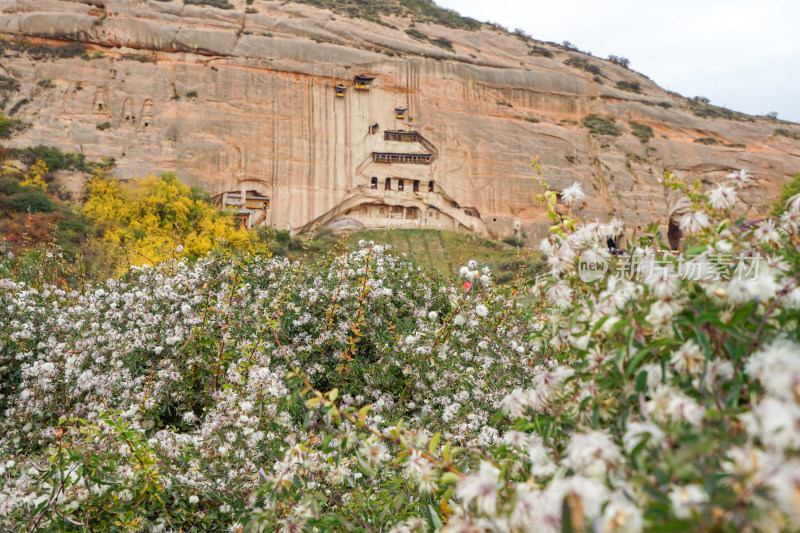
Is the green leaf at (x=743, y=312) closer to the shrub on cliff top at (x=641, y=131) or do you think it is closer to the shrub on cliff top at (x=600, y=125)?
the shrub on cliff top at (x=600, y=125)

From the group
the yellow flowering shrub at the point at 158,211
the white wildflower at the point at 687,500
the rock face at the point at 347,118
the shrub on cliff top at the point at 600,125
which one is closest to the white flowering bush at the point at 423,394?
the white wildflower at the point at 687,500

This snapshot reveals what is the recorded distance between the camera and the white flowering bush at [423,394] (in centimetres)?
103

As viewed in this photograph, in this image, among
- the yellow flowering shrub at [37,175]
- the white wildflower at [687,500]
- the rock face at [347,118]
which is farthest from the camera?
the rock face at [347,118]

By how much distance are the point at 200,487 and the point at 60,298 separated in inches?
158

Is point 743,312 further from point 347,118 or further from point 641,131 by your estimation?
point 641,131

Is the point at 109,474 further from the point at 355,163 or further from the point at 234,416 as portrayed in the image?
the point at 355,163

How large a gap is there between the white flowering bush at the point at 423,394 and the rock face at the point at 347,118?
23.8 m

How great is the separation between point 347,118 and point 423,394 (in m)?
28.1

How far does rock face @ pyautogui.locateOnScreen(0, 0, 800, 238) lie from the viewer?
2683 centimetres

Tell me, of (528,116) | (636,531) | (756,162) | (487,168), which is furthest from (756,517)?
(756,162)

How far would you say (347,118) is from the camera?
30109 millimetres

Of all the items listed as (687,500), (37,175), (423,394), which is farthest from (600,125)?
(687,500)

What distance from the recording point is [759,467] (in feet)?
2.82

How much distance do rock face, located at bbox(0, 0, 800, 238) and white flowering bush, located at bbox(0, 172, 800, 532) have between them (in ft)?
78.0
